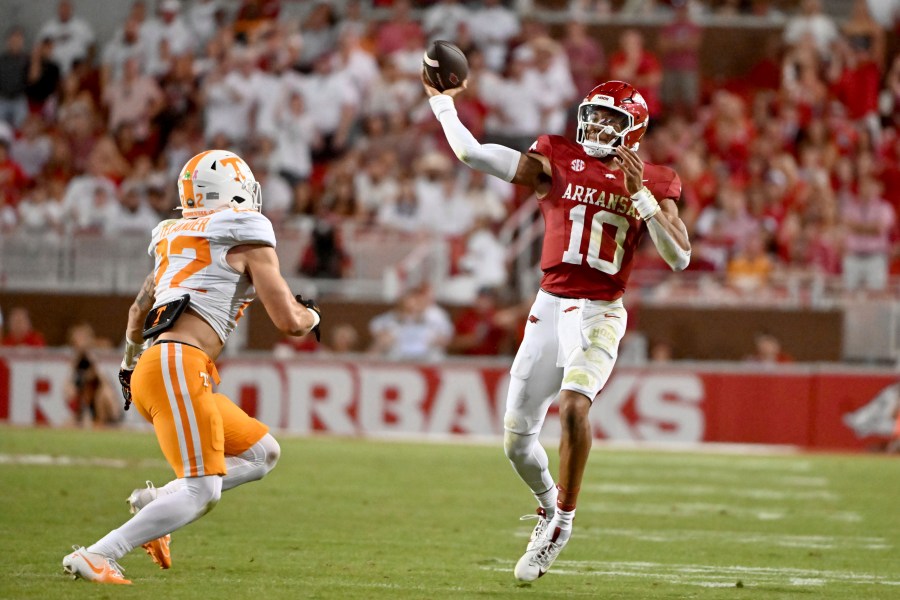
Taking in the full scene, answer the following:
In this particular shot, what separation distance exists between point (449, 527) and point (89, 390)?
7298mm

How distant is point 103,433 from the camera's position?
1416cm

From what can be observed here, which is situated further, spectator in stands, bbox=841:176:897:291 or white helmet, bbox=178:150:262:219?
spectator in stands, bbox=841:176:897:291

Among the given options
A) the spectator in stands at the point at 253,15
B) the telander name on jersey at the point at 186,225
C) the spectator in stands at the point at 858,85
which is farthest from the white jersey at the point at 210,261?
the spectator in stands at the point at 858,85

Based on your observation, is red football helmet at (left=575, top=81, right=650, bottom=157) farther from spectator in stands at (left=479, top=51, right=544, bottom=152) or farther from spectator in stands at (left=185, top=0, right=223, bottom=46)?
spectator in stands at (left=185, top=0, right=223, bottom=46)

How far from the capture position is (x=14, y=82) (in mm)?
19203

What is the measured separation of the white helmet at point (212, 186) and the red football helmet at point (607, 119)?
179cm

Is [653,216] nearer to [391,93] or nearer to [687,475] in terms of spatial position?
[687,475]

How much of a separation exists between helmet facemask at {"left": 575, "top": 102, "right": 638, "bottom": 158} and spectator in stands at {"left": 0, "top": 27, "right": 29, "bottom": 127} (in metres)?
13.7

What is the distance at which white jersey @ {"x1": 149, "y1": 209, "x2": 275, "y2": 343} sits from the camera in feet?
18.7

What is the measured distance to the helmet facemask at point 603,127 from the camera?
269 inches

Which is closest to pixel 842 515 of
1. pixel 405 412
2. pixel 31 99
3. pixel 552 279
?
pixel 552 279

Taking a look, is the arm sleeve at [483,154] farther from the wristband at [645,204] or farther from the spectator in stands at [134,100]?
the spectator in stands at [134,100]

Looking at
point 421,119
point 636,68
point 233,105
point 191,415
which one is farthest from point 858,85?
point 191,415

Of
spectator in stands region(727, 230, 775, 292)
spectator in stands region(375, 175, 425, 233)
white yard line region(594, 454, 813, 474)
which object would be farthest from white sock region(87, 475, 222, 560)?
spectator in stands region(375, 175, 425, 233)
